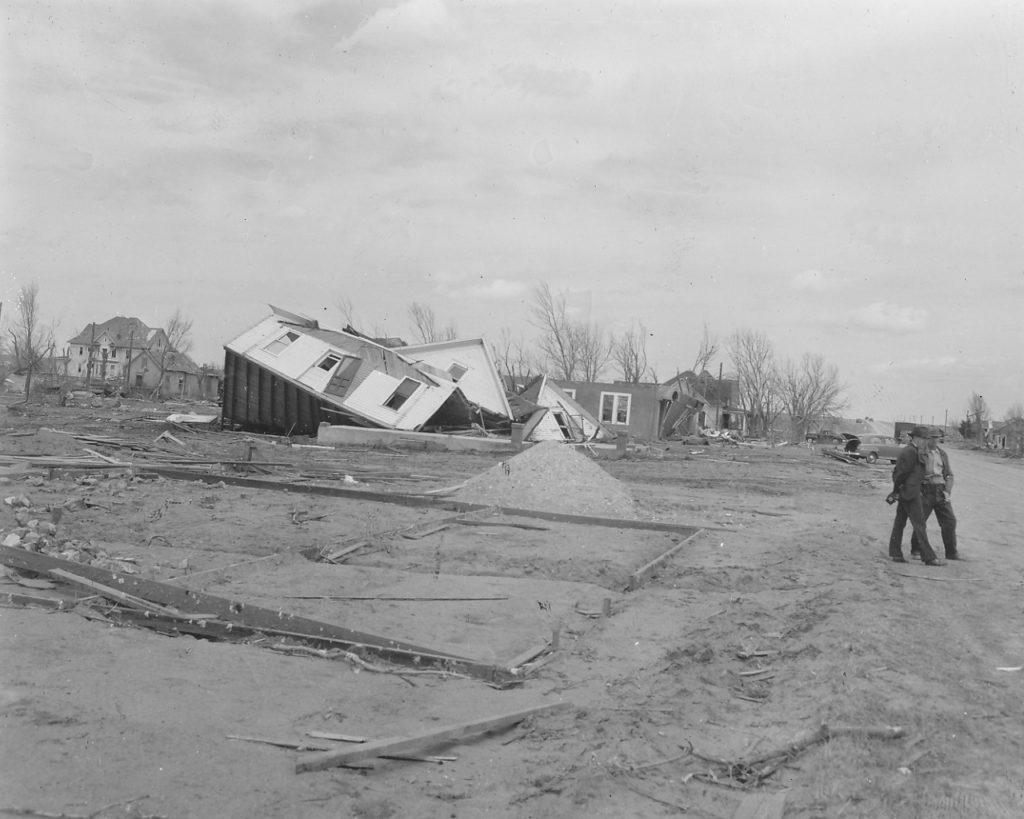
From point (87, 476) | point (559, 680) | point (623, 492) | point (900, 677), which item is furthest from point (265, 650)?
point (87, 476)

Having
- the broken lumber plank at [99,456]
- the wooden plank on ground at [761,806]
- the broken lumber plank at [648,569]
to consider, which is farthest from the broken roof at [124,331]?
the wooden plank on ground at [761,806]

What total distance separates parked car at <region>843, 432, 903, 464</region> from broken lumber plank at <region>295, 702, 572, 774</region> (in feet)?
114

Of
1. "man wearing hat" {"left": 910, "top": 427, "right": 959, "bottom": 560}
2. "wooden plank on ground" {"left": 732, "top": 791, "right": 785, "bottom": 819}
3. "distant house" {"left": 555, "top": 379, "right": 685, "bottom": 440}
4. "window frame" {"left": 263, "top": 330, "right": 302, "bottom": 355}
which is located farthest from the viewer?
"distant house" {"left": 555, "top": 379, "right": 685, "bottom": 440}

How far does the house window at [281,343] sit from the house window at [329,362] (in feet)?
5.31

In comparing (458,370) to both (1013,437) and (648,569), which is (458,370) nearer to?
(648,569)

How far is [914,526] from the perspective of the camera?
10.7 metres

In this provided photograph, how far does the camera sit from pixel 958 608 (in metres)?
7.95

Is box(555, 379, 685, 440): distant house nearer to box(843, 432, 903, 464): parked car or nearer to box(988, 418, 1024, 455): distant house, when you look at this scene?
box(843, 432, 903, 464): parked car

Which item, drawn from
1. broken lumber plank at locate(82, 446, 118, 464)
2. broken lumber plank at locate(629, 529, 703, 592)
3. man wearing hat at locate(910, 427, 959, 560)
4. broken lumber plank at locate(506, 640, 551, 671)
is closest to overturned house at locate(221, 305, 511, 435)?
broken lumber plank at locate(82, 446, 118, 464)

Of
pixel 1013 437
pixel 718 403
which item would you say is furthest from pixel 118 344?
pixel 1013 437

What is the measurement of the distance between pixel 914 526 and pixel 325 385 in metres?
24.0

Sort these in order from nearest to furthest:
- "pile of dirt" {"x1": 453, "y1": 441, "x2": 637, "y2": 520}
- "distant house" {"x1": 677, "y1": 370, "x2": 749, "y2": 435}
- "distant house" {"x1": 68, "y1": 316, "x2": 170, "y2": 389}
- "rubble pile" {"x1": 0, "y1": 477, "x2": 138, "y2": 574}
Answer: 1. "rubble pile" {"x1": 0, "y1": 477, "x2": 138, "y2": 574}
2. "pile of dirt" {"x1": 453, "y1": 441, "x2": 637, "y2": 520}
3. "distant house" {"x1": 677, "y1": 370, "x2": 749, "y2": 435}
4. "distant house" {"x1": 68, "y1": 316, "x2": 170, "y2": 389}

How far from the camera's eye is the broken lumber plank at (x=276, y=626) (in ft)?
20.6

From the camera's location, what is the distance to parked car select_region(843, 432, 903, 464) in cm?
3738
